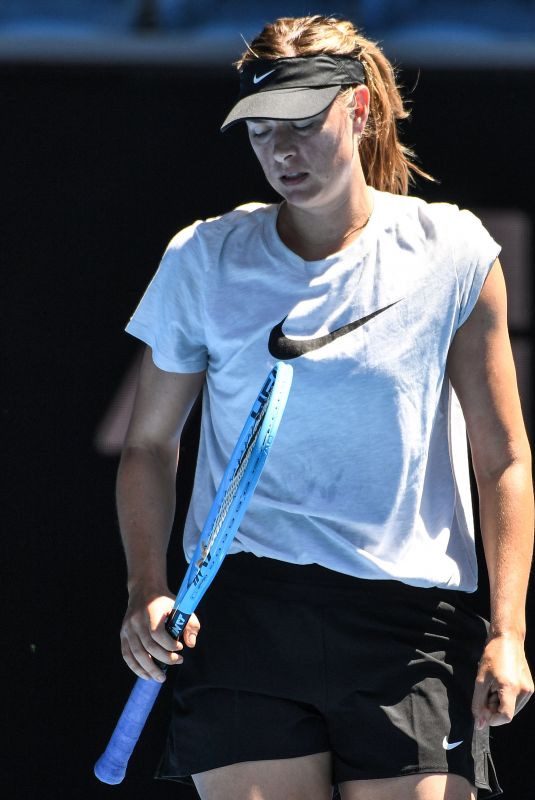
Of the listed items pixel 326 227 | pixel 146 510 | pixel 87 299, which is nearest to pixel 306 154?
pixel 326 227

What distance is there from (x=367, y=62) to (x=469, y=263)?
0.45m

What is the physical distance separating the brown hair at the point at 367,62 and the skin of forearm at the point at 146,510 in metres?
0.70

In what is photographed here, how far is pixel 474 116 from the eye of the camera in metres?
3.48

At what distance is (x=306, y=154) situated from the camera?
2391 millimetres

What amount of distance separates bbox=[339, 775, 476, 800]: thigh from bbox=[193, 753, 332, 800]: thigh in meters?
0.06

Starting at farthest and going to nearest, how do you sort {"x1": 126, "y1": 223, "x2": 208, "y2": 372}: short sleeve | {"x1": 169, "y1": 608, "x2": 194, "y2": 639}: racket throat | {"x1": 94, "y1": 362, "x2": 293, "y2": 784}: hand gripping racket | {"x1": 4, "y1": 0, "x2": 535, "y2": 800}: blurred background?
{"x1": 4, "y1": 0, "x2": 535, "y2": 800}: blurred background
{"x1": 126, "y1": 223, "x2": 208, "y2": 372}: short sleeve
{"x1": 169, "y1": 608, "x2": 194, "y2": 639}: racket throat
{"x1": 94, "y1": 362, "x2": 293, "y2": 784}: hand gripping racket

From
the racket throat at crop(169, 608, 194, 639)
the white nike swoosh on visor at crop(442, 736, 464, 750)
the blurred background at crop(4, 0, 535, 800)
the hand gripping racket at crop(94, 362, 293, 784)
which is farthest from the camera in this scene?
the blurred background at crop(4, 0, 535, 800)

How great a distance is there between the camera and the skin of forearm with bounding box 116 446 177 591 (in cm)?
245

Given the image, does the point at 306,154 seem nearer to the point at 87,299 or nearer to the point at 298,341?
the point at 298,341

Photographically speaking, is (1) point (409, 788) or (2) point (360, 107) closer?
(1) point (409, 788)

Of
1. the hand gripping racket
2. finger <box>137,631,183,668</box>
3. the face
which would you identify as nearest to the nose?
the face

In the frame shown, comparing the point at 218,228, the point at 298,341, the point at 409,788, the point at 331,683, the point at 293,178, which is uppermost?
the point at 293,178

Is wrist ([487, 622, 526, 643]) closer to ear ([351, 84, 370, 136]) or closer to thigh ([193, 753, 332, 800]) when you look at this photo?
thigh ([193, 753, 332, 800])

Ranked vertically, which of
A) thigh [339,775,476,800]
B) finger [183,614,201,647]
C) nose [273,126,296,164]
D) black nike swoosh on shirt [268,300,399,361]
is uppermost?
nose [273,126,296,164]
